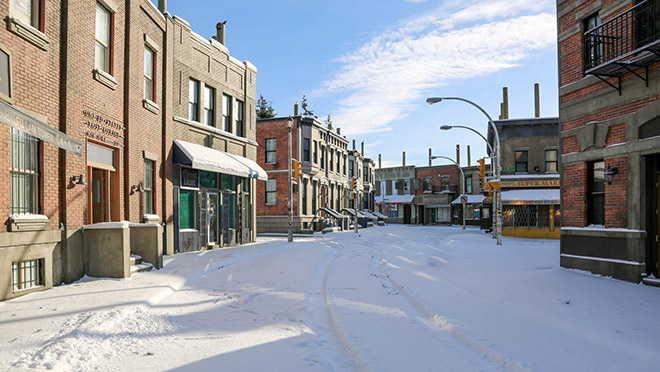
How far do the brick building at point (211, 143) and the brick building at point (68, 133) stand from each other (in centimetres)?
267

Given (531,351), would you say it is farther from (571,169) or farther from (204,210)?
(204,210)

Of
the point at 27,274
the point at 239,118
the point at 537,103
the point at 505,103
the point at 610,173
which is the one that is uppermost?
the point at 505,103

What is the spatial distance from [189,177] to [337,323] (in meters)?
12.9

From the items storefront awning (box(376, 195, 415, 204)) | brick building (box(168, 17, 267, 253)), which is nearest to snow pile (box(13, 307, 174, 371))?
brick building (box(168, 17, 267, 253))

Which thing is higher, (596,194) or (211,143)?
(211,143)

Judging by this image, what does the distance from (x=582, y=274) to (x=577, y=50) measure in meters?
6.04

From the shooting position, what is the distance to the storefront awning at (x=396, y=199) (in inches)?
2467

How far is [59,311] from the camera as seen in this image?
7.11m

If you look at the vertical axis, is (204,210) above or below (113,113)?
below

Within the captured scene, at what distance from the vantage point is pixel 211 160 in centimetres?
1786

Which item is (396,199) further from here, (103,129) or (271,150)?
(103,129)

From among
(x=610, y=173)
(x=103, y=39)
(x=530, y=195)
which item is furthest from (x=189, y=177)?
(x=530, y=195)

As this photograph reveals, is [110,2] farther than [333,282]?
Yes

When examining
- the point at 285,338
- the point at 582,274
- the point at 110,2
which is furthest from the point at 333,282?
the point at 110,2
